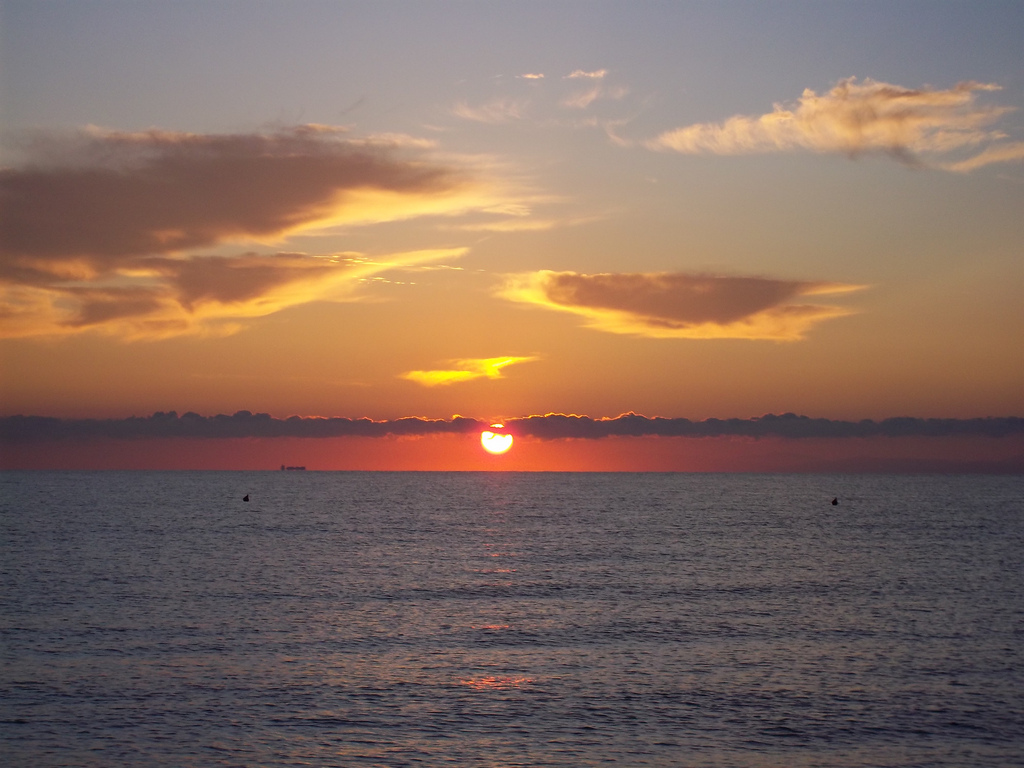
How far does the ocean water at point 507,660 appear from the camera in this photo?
119ft

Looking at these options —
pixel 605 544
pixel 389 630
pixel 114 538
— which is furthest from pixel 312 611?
pixel 114 538

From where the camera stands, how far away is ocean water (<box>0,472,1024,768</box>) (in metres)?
36.2

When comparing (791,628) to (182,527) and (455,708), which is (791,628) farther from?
(182,527)

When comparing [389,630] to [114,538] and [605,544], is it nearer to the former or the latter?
[605,544]

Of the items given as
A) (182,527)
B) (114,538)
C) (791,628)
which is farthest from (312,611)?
(182,527)

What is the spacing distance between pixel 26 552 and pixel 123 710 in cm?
7171

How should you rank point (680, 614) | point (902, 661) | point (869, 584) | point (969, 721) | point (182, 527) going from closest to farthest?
point (969, 721) → point (902, 661) → point (680, 614) → point (869, 584) → point (182, 527)

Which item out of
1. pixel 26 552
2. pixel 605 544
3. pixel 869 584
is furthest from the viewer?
pixel 605 544

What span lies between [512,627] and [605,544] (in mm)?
61559

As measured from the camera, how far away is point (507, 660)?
49.4 meters

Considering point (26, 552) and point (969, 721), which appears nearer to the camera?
point (969, 721)

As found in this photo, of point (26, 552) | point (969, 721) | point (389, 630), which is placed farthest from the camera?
point (26, 552)

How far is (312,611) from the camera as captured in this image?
6462 cm

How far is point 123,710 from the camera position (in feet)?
Result: 131
